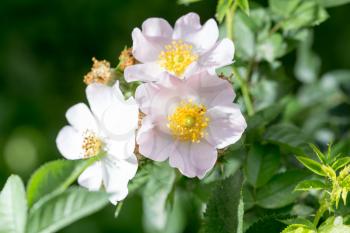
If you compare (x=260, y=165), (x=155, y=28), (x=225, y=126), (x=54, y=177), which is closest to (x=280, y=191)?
(x=260, y=165)

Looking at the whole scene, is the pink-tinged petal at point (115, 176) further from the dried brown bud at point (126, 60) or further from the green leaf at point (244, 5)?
the green leaf at point (244, 5)

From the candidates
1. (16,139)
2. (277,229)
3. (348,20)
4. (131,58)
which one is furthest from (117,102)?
(348,20)

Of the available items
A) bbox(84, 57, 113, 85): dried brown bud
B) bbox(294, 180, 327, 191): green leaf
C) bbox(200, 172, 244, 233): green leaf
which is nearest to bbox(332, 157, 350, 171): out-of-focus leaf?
bbox(294, 180, 327, 191): green leaf

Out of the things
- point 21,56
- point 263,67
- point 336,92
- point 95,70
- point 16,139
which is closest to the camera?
point 95,70

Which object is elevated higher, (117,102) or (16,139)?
(117,102)

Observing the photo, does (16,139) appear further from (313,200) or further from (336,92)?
(313,200)

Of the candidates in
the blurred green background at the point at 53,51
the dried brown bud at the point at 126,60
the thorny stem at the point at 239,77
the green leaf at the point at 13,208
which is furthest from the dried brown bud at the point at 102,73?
the blurred green background at the point at 53,51
